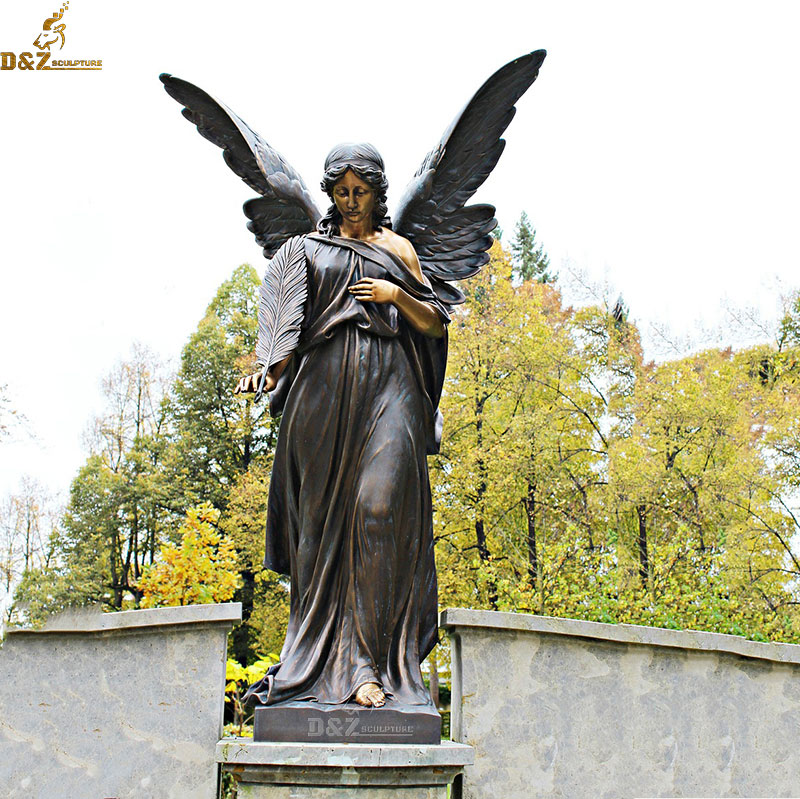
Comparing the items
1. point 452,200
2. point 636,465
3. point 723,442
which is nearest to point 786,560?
point 723,442

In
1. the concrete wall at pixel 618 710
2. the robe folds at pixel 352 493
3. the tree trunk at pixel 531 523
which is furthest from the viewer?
the tree trunk at pixel 531 523

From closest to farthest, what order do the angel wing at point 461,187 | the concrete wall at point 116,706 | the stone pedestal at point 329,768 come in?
the stone pedestal at point 329,768 → the angel wing at point 461,187 → the concrete wall at point 116,706

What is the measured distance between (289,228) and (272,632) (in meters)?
15.9

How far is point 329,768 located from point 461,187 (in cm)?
279

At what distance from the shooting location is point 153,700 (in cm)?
696

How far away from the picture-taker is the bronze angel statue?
3.74 meters

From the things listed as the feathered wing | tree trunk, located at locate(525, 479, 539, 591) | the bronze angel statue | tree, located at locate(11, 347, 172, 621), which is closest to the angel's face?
the bronze angel statue

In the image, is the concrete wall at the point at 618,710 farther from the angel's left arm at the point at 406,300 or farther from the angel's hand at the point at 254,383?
the angel's hand at the point at 254,383

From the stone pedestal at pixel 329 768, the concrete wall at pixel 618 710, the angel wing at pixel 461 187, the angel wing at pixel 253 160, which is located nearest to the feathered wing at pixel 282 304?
the angel wing at pixel 253 160

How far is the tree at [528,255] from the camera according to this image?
3656 centimetres

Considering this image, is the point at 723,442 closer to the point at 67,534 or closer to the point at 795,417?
the point at 795,417

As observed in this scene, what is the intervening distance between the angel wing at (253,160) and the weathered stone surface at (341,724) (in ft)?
7.65

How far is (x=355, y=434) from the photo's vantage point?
12.9 ft

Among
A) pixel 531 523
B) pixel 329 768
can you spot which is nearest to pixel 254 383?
pixel 329 768
